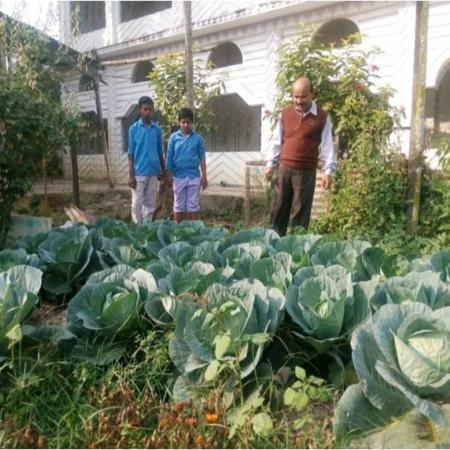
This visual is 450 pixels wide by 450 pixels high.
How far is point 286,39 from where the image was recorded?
888 centimetres

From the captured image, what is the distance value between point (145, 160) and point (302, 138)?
195 centimetres

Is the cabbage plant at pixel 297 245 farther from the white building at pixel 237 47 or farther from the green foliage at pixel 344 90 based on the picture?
the white building at pixel 237 47

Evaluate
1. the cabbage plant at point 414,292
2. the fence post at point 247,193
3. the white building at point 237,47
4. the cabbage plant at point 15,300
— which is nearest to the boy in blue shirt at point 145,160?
the fence post at point 247,193

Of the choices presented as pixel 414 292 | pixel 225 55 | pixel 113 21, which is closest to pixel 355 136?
pixel 414 292

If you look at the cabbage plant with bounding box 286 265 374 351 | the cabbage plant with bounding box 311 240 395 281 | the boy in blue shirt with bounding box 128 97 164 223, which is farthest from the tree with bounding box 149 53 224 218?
the cabbage plant with bounding box 286 265 374 351

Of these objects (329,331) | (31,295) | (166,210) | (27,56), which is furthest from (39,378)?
(27,56)

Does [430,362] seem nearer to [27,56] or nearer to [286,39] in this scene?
[27,56]

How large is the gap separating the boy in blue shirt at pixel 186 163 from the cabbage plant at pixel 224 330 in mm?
3663

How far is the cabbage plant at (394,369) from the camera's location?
1.44 m

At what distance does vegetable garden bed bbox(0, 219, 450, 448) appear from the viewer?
1.51 metres

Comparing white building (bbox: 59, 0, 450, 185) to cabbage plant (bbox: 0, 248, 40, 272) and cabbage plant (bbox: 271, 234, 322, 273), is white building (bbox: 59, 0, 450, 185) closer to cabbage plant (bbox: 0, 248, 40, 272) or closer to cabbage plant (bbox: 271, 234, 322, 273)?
cabbage plant (bbox: 271, 234, 322, 273)

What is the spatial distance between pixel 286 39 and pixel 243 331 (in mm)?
8055

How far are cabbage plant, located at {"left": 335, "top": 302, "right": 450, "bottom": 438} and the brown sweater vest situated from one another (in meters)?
3.03

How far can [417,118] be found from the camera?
16.4 feet
